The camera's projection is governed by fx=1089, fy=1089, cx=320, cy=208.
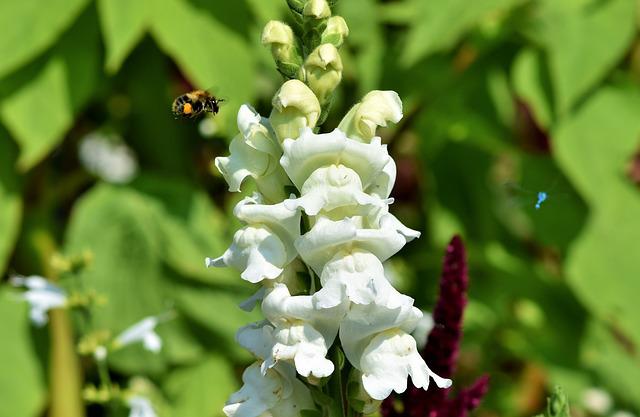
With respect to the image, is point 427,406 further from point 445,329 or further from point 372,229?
point 372,229

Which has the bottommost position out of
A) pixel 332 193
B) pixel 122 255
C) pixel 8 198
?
pixel 122 255

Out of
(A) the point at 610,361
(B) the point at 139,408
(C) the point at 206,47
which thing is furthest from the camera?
(A) the point at 610,361

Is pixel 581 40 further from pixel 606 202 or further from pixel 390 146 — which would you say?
pixel 390 146

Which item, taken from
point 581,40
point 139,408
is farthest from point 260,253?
point 581,40

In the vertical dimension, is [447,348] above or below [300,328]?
below

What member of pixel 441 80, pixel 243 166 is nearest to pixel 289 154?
pixel 243 166

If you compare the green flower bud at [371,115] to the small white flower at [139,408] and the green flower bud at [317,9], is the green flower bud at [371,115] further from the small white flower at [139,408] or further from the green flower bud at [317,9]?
the small white flower at [139,408]
